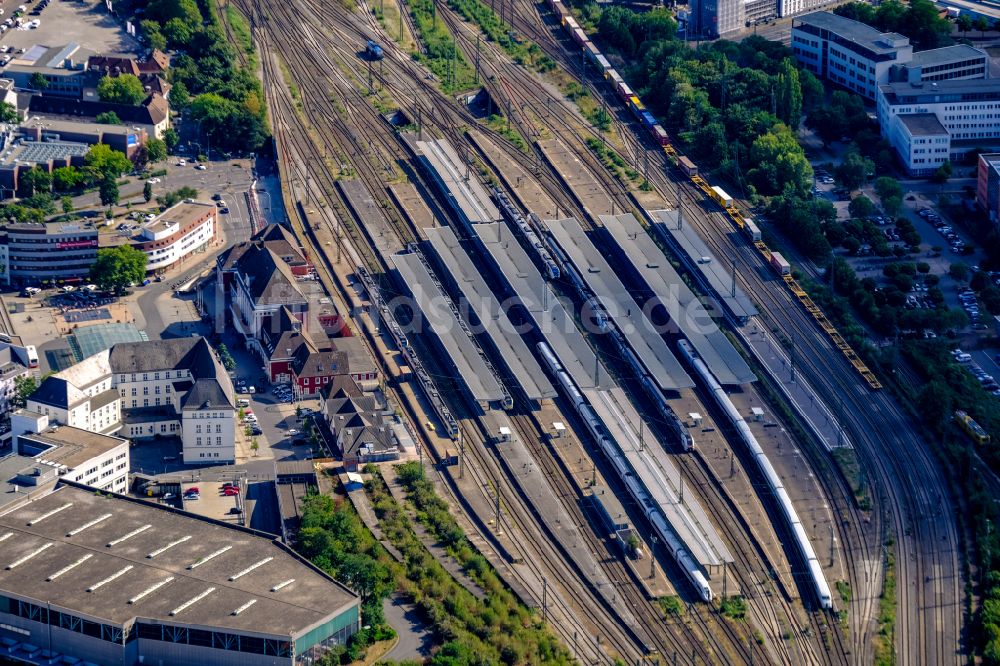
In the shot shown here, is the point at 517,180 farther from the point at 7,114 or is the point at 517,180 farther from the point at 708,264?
the point at 7,114

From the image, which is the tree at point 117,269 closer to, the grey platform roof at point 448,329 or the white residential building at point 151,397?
the white residential building at point 151,397

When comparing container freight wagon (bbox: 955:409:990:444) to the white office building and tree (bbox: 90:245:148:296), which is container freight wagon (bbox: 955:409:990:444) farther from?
tree (bbox: 90:245:148:296)

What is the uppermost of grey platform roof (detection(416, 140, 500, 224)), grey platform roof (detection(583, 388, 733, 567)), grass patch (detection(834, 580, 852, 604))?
grey platform roof (detection(416, 140, 500, 224))

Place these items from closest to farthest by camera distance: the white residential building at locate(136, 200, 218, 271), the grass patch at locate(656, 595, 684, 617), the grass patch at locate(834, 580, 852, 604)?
the grass patch at locate(656, 595, 684, 617) → the grass patch at locate(834, 580, 852, 604) → the white residential building at locate(136, 200, 218, 271)

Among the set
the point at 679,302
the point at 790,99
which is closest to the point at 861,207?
the point at 790,99

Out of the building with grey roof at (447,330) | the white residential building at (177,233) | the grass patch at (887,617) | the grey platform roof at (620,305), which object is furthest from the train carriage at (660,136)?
the grass patch at (887,617)

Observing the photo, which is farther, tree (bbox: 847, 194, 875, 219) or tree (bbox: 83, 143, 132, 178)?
tree (bbox: 83, 143, 132, 178)

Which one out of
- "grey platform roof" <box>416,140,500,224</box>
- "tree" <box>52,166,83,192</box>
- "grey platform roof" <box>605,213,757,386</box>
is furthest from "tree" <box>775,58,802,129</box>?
"tree" <box>52,166,83,192</box>
